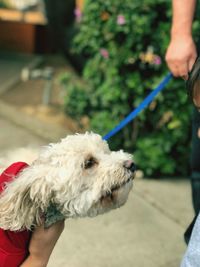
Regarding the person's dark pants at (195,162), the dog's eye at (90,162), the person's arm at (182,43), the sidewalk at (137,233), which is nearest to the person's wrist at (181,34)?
the person's arm at (182,43)

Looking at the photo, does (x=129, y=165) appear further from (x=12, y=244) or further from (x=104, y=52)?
(x=104, y=52)

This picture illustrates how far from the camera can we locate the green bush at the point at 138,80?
4.52 meters

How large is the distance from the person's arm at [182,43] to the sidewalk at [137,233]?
1.29m

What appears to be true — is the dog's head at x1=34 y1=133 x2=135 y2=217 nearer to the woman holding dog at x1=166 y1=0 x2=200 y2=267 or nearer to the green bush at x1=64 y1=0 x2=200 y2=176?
the woman holding dog at x1=166 y1=0 x2=200 y2=267

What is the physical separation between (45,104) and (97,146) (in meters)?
3.35

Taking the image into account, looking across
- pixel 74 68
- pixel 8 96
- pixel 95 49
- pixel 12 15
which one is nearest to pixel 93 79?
pixel 95 49

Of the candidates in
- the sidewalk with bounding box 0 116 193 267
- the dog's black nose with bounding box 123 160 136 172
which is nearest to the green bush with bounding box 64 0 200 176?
the sidewalk with bounding box 0 116 193 267

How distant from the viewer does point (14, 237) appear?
2561 millimetres

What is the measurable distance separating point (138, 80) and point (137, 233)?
1232mm

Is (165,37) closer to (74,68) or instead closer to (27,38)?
(74,68)

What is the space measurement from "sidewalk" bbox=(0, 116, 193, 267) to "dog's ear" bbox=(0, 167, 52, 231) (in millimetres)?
1133

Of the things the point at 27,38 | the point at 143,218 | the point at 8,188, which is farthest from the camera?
the point at 27,38

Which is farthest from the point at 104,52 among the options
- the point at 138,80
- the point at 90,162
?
the point at 90,162

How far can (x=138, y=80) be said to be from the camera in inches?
182
